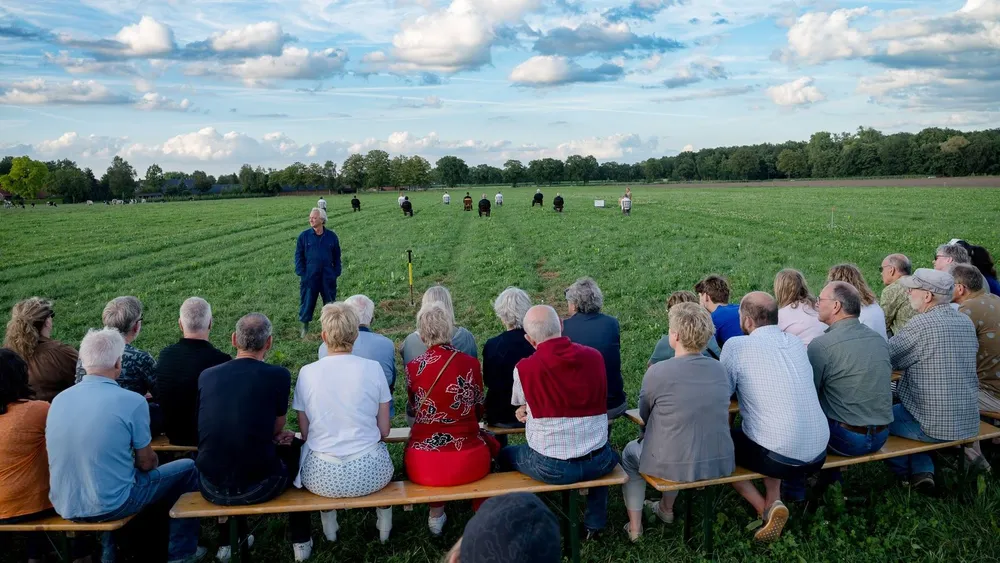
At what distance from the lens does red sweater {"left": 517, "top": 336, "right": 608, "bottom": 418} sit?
3957 millimetres

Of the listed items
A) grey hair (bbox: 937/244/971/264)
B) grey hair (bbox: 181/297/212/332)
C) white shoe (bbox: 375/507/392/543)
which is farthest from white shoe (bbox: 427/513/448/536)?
grey hair (bbox: 937/244/971/264)

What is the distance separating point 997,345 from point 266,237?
2523 centimetres

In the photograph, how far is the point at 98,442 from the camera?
3729 mm

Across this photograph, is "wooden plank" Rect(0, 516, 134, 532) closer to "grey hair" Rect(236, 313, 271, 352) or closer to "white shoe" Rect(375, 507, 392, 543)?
"grey hair" Rect(236, 313, 271, 352)

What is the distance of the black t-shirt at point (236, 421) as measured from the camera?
12.7 feet

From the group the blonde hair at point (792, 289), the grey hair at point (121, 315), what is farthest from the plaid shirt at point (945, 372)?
the grey hair at point (121, 315)

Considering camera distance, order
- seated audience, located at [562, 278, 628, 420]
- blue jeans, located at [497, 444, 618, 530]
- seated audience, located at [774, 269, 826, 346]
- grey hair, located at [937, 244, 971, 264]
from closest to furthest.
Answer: blue jeans, located at [497, 444, 618, 530] → seated audience, located at [562, 278, 628, 420] → seated audience, located at [774, 269, 826, 346] → grey hair, located at [937, 244, 971, 264]

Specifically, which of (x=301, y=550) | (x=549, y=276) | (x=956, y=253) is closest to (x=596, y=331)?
(x=301, y=550)

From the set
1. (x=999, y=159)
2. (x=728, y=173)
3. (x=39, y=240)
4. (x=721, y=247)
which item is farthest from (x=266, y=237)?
(x=728, y=173)

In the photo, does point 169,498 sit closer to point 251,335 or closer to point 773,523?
point 251,335

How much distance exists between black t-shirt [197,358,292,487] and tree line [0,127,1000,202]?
352 ft

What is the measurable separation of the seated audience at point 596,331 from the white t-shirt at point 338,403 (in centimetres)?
177

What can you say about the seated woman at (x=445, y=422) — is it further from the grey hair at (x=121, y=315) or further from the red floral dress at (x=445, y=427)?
the grey hair at (x=121, y=315)

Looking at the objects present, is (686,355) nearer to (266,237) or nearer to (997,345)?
(997,345)
